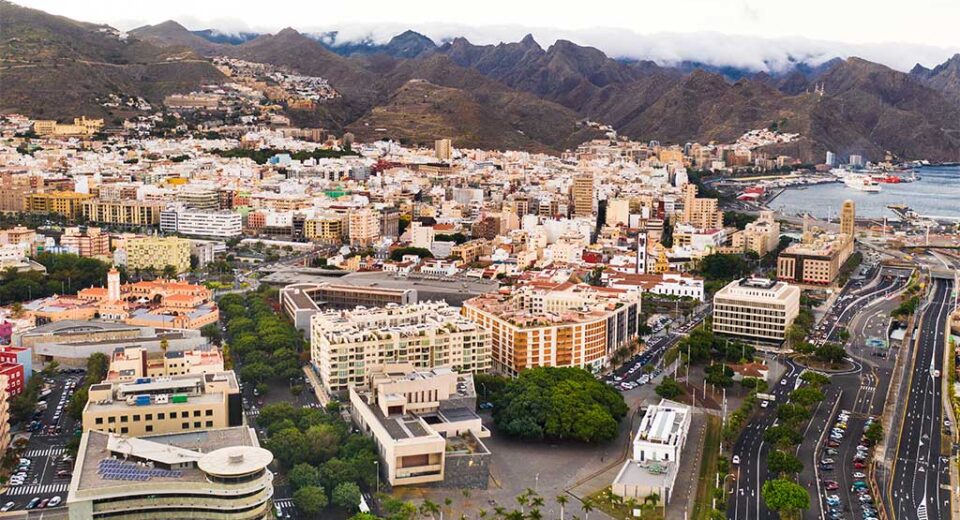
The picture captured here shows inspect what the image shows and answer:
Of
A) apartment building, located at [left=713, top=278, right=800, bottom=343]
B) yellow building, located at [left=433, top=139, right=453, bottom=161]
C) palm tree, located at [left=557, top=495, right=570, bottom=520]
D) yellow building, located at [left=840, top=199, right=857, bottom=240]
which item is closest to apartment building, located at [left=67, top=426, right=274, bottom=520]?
palm tree, located at [left=557, top=495, right=570, bottom=520]

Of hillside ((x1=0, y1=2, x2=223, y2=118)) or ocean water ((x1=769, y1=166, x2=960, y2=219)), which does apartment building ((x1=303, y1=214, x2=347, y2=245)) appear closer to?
ocean water ((x1=769, y1=166, x2=960, y2=219))

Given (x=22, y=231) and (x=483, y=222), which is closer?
(x=22, y=231)

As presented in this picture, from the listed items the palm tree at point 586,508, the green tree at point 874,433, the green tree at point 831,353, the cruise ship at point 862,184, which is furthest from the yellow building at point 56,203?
the cruise ship at point 862,184

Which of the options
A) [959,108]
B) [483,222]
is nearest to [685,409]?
[483,222]

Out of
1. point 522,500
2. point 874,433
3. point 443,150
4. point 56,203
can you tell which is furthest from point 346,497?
point 443,150

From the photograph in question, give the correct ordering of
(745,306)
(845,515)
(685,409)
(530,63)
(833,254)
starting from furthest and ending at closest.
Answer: (530,63), (833,254), (745,306), (685,409), (845,515)

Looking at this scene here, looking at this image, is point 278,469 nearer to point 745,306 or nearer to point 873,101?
point 745,306

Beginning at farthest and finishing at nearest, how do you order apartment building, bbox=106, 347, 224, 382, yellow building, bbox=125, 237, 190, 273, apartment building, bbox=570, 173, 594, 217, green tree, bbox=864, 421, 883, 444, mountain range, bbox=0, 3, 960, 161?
mountain range, bbox=0, 3, 960, 161, apartment building, bbox=570, 173, 594, 217, yellow building, bbox=125, 237, 190, 273, apartment building, bbox=106, 347, 224, 382, green tree, bbox=864, 421, 883, 444
